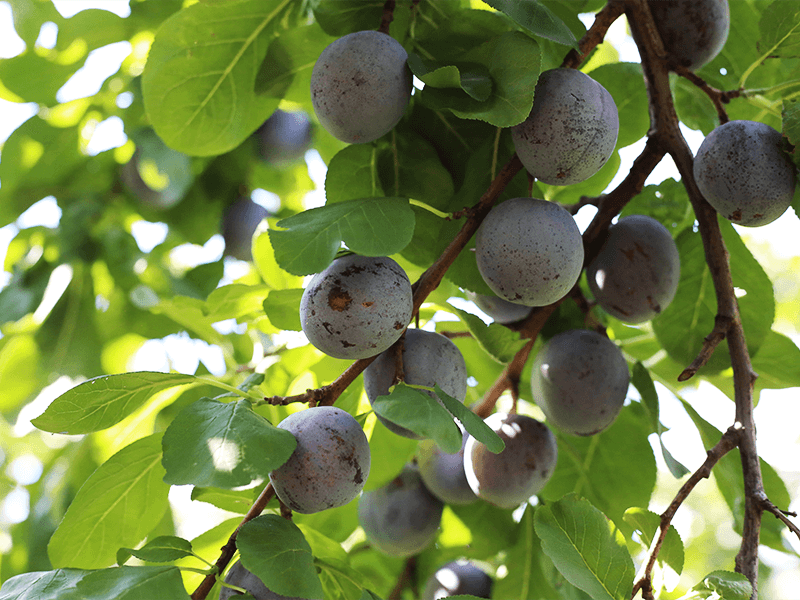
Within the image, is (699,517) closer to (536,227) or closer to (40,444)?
(40,444)

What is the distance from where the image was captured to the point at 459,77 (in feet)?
2.89

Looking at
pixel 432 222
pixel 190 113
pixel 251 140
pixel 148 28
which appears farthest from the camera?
pixel 251 140

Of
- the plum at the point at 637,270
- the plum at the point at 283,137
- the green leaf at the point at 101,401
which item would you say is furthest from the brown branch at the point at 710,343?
the plum at the point at 283,137

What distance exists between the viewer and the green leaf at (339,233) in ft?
2.52

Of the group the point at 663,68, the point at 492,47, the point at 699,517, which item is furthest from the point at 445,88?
the point at 699,517

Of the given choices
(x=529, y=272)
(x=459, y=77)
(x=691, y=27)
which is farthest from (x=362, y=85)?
(x=691, y=27)

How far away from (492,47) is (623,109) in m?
0.51

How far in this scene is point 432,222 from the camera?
1061mm

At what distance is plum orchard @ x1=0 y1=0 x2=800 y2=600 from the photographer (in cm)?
79

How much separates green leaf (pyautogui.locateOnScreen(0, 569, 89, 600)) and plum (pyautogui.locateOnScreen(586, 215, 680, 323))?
91 centimetres

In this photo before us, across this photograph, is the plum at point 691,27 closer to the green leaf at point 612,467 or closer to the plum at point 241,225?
the green leaf at point 612,467

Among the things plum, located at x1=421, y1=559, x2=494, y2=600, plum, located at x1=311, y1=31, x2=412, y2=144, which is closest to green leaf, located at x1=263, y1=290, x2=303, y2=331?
plum, located at x1=311, y1=31, x2=412, y2=144

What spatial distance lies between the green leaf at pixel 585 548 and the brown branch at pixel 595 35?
0.62 meters

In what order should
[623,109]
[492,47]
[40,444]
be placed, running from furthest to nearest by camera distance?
[40,444]
[623,109]
[492,47]
